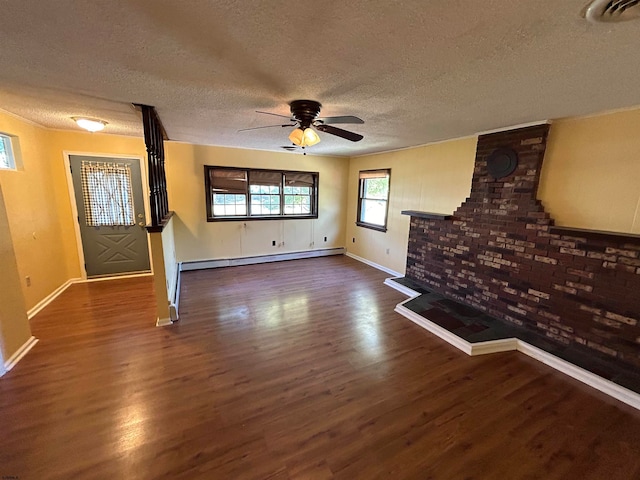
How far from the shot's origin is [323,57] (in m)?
1.58

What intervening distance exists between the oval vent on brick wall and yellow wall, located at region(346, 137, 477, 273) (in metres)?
0.36

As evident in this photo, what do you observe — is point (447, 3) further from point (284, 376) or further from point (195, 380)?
point (195, 380)

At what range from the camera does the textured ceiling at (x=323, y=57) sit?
3.88ft

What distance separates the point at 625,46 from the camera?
1386mm

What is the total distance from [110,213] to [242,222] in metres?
2.18

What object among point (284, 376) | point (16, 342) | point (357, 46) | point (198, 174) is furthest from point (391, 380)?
point (198, 174)

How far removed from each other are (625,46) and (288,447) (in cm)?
300

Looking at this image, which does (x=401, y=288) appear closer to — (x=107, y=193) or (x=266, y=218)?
(x=266, y=218)

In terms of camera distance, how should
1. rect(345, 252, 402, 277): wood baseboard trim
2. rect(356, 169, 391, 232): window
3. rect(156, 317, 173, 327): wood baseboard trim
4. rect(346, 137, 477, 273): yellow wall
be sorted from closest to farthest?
rect(156, 317, 173, 327): wood baseboard trim, rect(346, 137, 477, 273): yellow wall, rect(345, 252, 402, 277): wood baseboard trim, rect(356, 169, 391, 232): window

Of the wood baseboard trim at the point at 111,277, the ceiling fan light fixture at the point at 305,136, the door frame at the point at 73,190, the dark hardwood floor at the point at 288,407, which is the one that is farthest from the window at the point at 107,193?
the ceiling fan light fixture at the point at 305,136

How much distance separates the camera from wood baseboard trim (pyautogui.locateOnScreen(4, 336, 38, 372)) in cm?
227

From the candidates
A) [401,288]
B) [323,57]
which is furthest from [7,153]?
[401,288]

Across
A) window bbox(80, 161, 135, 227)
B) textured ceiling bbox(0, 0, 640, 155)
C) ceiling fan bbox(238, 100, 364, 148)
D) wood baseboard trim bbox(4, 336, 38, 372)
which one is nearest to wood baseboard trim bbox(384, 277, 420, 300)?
textured ceiling bbox(0, 0, 640, 155)

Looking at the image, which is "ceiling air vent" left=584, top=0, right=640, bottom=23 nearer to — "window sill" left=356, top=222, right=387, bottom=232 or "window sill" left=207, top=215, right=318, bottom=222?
"window sill" left=356, top=222, right=387, bottom=232
